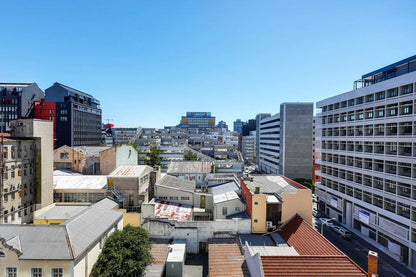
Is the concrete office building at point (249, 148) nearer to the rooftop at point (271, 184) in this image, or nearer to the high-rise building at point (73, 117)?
the high-rise building at point (73, 117)

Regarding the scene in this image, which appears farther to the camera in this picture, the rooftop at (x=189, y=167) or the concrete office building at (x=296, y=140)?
the concrete office building at (x=296, y=140)

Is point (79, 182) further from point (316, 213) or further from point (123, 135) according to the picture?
point (123, 135)

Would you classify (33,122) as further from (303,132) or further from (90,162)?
(303,132)

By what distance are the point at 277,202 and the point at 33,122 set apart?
4274cm

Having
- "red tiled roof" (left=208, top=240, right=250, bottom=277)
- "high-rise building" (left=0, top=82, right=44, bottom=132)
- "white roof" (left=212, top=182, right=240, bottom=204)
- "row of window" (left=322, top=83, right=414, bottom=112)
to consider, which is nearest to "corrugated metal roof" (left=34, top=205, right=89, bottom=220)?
"white roof" (left=212, top=182, right=240, bottom=204)

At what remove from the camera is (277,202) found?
109 feet

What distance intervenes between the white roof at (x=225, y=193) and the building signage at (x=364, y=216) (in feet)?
72.0

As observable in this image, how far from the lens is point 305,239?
27734 mm

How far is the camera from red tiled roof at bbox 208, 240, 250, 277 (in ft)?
80.3

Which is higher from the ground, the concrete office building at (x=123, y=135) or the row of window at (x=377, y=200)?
the concrete office building at (x=123, y=135)

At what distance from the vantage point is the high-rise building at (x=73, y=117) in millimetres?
98875

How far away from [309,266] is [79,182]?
4042 centimetres

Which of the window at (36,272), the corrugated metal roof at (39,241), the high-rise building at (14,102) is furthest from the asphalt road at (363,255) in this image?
the high-rise building at (14,102)

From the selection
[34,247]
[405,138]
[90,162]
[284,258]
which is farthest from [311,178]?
[34,247]
